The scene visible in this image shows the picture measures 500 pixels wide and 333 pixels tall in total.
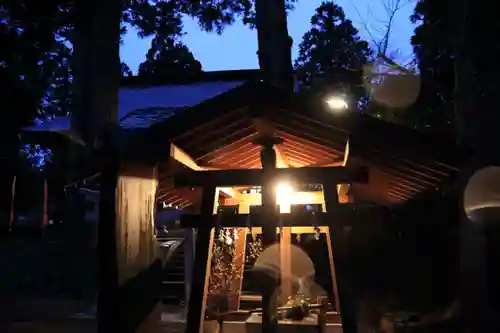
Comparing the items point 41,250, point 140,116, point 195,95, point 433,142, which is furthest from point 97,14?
point 41,250

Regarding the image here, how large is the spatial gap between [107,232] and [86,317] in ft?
29.4

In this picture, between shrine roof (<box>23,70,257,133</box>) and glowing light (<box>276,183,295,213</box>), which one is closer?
glowing light (<box>276,183,295,213</box>)

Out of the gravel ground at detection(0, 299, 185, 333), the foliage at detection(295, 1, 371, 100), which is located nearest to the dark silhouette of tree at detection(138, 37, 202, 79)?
the foliage at detection(295, 1, 371, 100)

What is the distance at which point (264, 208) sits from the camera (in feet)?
15.9

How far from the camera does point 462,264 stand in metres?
7.06

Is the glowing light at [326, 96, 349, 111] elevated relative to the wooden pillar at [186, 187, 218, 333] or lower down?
elevated

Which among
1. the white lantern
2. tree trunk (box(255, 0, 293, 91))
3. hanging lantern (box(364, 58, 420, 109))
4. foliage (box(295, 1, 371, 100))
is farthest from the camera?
foliage (box(295, 1, 371, 100))

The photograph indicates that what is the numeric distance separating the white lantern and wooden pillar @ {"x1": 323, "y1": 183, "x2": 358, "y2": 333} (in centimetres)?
208

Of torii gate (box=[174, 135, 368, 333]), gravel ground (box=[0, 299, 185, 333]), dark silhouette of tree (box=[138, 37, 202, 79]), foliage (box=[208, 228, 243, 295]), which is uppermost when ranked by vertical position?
dark silhouette of tree (box=[138, 37, 202, 79])

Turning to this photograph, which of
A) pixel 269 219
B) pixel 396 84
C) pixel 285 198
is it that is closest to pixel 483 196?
pixel 285 198

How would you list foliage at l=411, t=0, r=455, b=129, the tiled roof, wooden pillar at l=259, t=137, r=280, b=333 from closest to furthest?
wooden pillar at l=259, t=137, r=280, b=333 < the tiled roof < foliage at l=411, t=0, r=455, b=129

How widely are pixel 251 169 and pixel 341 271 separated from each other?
4.25 feet

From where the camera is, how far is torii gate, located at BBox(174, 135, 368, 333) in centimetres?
470

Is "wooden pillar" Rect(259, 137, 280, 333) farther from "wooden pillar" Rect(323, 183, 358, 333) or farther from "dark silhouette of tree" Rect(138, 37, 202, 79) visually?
"dark silhouette of tree" Rect(138, 37, 202, 79)
